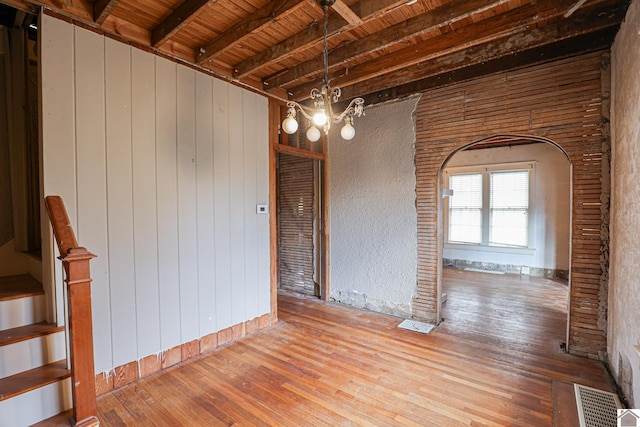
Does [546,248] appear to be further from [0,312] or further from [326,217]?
[0,312]

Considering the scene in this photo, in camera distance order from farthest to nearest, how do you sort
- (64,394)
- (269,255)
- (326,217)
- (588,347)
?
1. (326,217)
2. (269,255)
3. (588,347)
4. (64,394)

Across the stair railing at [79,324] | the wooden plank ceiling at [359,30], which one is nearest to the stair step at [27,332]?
the stair railing at [79,324]

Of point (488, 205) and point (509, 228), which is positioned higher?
point (488, 205)

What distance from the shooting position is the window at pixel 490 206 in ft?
20.7

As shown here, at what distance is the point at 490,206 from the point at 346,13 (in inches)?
238

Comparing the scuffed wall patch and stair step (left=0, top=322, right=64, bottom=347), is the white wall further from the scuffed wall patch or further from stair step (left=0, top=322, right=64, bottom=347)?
stair step (left=0, top=322, right=64, bottom=347)

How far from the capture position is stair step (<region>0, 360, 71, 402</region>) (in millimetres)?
1699

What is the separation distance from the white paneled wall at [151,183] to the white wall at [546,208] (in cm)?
575

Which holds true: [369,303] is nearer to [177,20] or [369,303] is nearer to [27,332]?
[27,332]

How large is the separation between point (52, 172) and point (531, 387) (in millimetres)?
3874

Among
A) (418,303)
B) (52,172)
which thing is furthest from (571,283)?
(52,172)

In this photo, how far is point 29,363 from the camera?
1.92 meters

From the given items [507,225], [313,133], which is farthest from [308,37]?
[507,225]

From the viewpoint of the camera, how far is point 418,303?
367 cm
